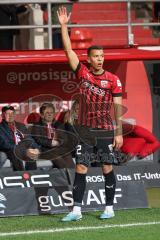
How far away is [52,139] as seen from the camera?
11.5 meters

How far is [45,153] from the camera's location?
37.9 ft

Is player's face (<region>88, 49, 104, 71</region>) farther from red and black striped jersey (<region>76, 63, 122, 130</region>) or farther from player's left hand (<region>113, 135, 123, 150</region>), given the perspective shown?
player's left hand (<region>113, 135, 123, 150</region>)

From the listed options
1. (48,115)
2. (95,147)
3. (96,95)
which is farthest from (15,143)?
(96,95)

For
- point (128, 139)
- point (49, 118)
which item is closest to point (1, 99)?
point (49, 118)

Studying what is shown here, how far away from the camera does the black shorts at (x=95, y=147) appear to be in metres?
8.27

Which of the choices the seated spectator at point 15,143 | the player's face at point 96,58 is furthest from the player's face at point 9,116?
the player's face at point 96,58

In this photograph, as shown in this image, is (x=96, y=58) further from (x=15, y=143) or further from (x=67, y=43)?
(x=15, y=143)

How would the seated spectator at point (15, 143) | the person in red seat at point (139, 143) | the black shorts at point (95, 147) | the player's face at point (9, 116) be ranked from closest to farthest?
the black shorts at point (95, 147) < the seated spectator at point (15, 143) < the player's face at point (9, 116) < the person in red seat at point (139, 143)

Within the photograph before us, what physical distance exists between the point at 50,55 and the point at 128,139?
225 cm

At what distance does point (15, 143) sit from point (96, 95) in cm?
336

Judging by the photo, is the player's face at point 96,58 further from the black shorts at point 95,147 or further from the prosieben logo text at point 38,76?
the prosieben logo text at point 38,76

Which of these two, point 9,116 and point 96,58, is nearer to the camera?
point 96,58

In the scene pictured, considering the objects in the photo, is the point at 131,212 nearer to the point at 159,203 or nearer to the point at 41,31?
the point at 159,203

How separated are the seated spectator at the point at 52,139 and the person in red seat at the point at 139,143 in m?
1.17
